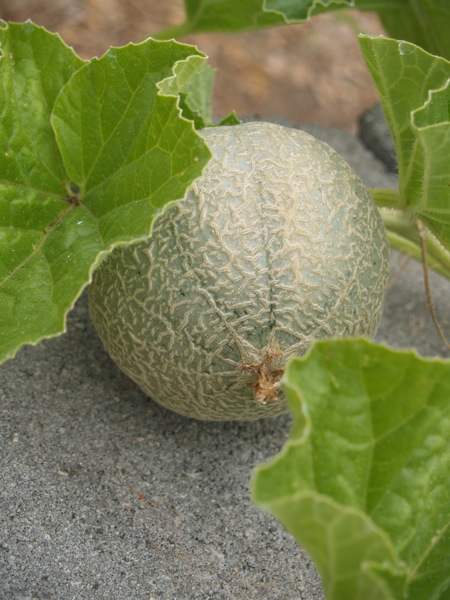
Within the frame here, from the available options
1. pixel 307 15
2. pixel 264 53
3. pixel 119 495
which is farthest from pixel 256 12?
pixel 264 53

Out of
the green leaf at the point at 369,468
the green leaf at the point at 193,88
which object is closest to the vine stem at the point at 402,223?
→ the green leaf at the point at 193,88

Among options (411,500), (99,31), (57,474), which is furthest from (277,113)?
(411,500)

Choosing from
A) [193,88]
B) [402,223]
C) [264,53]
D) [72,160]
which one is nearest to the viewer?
[72,160]

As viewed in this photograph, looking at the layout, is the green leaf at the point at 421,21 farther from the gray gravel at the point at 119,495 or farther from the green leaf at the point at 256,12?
the gray gravel at the point at 119,495

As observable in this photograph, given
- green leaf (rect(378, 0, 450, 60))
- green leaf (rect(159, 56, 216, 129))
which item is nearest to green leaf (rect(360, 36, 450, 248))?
green leaf (rect(159, 56, 216, 129))

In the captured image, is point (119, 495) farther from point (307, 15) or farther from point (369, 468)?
point (307, 15)
